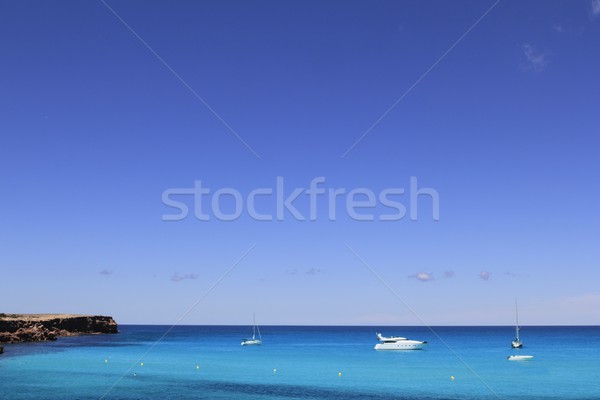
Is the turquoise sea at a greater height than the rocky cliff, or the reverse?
the rocky cliff

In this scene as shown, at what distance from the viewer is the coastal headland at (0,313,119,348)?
135m

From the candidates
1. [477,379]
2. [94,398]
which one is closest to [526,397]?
[477,379]

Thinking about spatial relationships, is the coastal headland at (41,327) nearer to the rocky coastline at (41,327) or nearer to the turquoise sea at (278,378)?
the rocky coastline at (41,327)

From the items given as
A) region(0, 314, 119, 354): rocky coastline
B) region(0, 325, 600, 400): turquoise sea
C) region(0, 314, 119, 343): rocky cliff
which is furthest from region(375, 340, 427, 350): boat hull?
region(0, 314, 119, 343): rocky cliff

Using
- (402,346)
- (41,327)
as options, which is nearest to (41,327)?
(41,327)

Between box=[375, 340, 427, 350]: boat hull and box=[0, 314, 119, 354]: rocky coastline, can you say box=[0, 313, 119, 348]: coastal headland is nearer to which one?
box=[0, 314, 119, 354]: rocky coastline

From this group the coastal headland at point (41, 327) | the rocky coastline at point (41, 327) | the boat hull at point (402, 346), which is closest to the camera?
the boat hull at point (402, 346)

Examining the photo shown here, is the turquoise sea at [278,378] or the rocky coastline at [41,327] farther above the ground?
the rocky coastline at [41,327]

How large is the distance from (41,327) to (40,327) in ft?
2.11

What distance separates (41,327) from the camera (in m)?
148

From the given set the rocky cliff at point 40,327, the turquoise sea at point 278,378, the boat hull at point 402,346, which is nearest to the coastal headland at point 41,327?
the rocky cliff at point 40,327

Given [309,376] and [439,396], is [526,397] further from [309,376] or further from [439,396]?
[309,376]

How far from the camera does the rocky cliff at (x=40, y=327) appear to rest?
135 metres

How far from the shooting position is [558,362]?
108 metres
